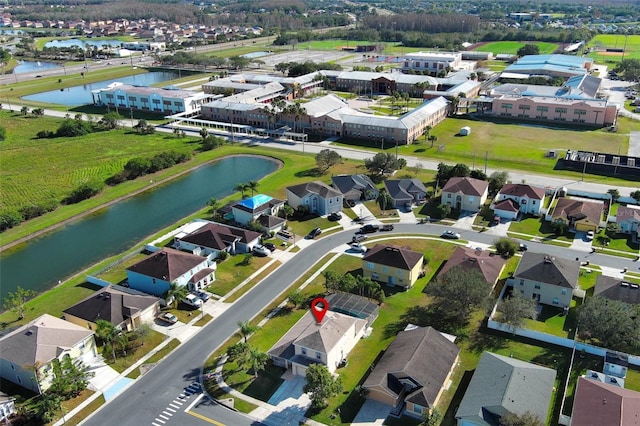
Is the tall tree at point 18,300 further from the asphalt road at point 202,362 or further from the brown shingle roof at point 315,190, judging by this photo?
the brown shingle roof at point 315,190

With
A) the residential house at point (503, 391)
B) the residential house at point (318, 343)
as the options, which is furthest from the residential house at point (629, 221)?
the residential house at point (318, 343)

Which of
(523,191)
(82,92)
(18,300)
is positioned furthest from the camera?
(82,92)

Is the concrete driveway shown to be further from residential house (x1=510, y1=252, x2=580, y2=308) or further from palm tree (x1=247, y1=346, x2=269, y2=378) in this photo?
residential house (x1=510, y1=252, x2=580, y2=308)

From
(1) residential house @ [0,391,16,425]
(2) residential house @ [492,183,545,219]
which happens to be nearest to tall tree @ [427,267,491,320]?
(2) residential house @ [492,183,545,219]

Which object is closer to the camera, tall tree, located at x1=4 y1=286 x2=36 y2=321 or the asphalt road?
the asphalt road

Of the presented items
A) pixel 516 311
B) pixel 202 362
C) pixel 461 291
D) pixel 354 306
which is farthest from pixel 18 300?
pixel 516 311

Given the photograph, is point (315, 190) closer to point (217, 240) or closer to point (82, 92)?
point (217, 240)
